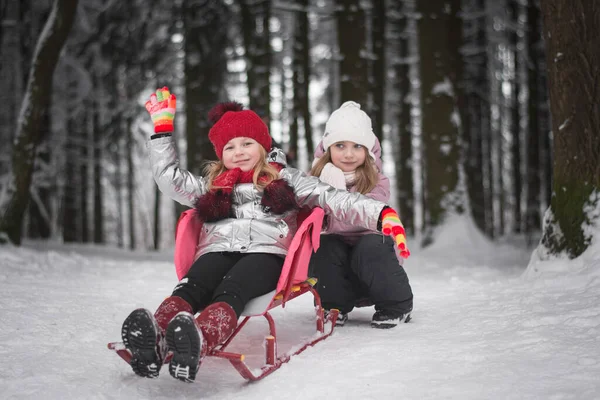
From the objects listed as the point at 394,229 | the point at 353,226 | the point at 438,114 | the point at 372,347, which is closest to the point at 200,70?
the point at 438,114

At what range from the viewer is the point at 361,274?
3.69m

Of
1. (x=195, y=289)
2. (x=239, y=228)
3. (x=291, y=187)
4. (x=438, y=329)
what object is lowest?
(x=438, y=329)

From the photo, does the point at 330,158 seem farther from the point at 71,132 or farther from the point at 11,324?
the point at 71,132

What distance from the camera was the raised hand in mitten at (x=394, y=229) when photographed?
3.04 metres

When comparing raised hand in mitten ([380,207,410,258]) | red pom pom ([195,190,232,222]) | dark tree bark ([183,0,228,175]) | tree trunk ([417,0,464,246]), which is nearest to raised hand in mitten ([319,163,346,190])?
raised hand in mitten ([380,207,410,258])

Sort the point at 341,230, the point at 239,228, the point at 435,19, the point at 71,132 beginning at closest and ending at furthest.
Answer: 1. the point at 239,228
2. the point at 341,230
3. the point at 435,19
4. the point at 71,132

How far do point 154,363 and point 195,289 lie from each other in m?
0.59

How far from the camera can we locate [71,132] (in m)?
14.0

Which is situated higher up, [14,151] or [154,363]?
[14,151]

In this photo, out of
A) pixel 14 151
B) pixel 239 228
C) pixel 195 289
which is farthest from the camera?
pixel 14 151

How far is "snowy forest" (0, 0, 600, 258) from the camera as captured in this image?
4727mm

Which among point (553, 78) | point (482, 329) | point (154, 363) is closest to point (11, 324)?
point (154, 363)

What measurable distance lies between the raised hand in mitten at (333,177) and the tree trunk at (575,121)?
2021 millimetres

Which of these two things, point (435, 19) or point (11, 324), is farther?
point (435, 19)
